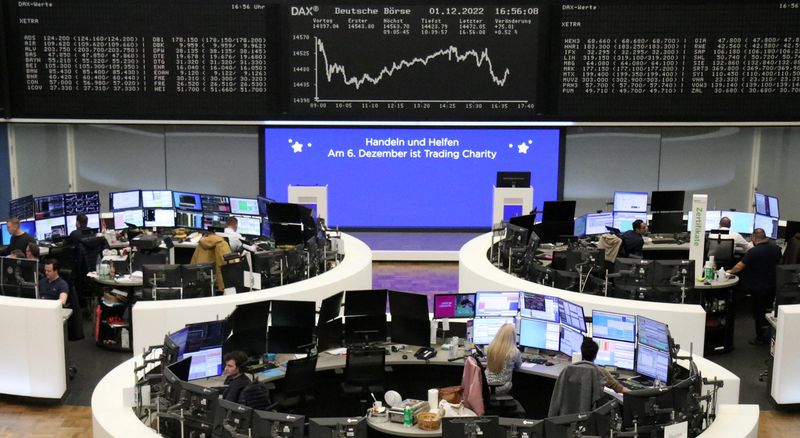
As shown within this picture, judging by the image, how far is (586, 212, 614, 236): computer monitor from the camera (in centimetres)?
1283

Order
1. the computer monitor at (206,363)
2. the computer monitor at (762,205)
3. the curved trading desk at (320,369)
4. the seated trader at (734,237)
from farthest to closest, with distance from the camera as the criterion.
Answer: the computer monitor at (762,205)
the seated trader at (734,237)
the computer monitor at (206,363)
the curved trading desk at (320,369)

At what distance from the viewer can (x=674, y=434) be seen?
5965 millimetres

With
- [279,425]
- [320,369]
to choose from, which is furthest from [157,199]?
[279,425]

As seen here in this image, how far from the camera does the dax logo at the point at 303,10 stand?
43.3ft

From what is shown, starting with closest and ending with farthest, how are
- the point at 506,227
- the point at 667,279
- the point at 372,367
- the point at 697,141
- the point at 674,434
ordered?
the point at 674,434 → the point at 372,367 → the point at 667,279 → the point at 506,227 → the point at 697,141

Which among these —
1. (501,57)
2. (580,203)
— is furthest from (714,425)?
(580,203)

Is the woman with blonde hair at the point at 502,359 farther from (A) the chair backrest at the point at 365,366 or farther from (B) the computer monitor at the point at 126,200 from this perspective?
(B) the computer monitor at the point at 126,200

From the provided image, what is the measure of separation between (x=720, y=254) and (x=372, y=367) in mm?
6022

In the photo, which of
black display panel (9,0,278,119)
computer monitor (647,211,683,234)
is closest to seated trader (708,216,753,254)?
computer monitor (647,211,683,234)

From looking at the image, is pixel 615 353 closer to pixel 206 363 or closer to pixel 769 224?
pixel 206 363

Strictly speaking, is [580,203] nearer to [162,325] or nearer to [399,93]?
[399,93]

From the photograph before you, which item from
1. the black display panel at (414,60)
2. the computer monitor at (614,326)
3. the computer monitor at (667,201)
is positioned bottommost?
the computer monitor at (614,326)

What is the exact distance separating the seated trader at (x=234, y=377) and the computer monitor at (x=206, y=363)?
0.47 ft

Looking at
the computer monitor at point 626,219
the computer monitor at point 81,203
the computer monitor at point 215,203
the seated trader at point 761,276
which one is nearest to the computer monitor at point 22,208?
the computer monitor at point 81,203
